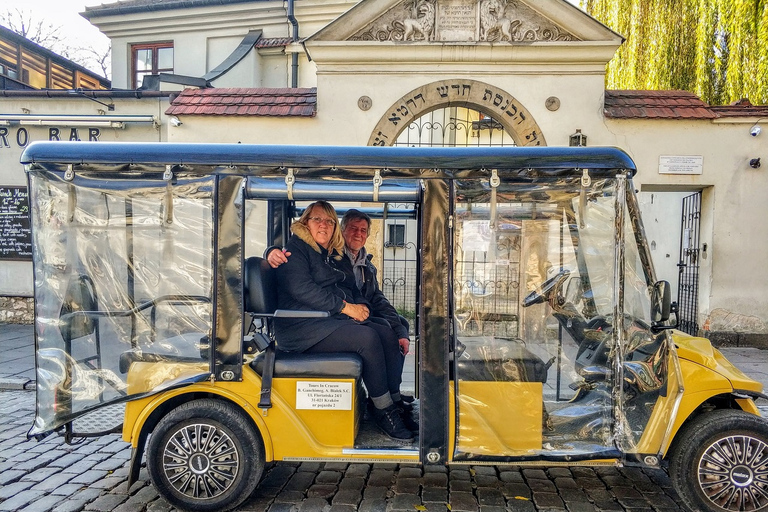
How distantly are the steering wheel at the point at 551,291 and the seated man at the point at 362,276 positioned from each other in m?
1.33

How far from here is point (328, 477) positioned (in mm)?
4125

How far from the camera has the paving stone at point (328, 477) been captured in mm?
4051

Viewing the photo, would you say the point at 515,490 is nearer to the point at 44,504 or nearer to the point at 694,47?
the point at 44,504

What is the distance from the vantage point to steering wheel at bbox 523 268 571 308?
3.63m

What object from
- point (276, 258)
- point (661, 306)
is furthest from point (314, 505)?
point (661, 306)

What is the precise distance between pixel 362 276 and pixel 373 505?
6.34ft

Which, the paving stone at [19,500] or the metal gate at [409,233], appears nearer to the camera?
the paving stone at [19,500]

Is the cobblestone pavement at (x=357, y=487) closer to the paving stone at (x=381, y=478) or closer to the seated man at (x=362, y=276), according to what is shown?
the paving stone at (x=381, y=478)

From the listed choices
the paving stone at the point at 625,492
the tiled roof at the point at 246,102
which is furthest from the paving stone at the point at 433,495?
the tiled roof at the point at 246,102

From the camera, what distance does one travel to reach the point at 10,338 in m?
9.21

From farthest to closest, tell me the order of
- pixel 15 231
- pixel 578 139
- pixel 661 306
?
pixel 15 231
pixel 578 139
pixel 661 306

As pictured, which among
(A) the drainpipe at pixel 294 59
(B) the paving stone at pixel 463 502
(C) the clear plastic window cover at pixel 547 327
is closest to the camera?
(C) the clear plastic window cover at pixel 547 327

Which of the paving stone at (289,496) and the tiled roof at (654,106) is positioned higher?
the tiled roof at (654,106)

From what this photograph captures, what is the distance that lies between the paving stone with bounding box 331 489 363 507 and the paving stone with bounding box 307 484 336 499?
55mm
